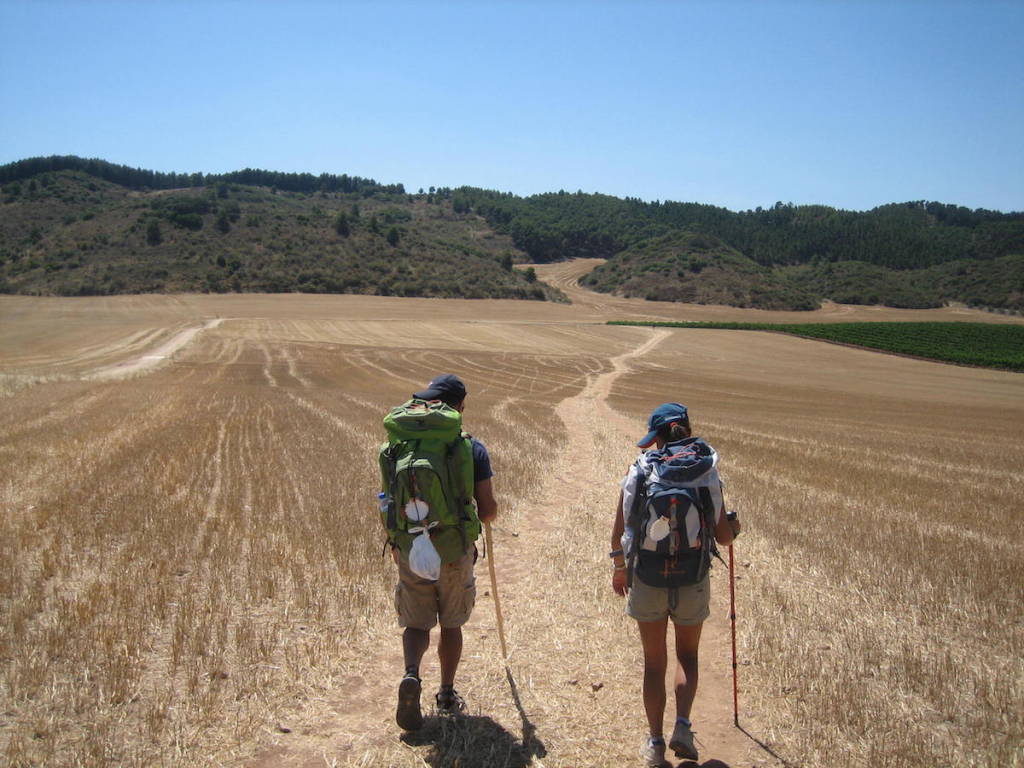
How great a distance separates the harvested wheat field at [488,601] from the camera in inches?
187

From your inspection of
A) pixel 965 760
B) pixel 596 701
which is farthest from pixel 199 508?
pixel 965 760

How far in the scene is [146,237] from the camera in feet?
336

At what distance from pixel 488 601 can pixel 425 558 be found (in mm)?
3102

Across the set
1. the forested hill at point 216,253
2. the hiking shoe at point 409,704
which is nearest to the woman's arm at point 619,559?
the hiking shoe at point 409,704

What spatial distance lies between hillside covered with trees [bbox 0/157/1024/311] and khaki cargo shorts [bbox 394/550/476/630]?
89989 millimetres

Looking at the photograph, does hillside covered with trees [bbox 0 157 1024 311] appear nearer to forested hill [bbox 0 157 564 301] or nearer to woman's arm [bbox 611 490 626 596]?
forested hill [bbox 0 157 564 301]

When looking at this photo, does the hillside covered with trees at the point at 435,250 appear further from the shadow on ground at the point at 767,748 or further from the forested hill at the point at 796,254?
the shadow on ground at the point at 767,748

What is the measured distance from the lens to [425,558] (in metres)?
4.54

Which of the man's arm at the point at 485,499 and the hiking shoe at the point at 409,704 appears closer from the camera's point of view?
the hiking shoe at the point at 409,704

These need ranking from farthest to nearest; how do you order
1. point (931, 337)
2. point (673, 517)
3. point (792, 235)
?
1. point (792, 235)
2. point (931, 337)
3. point (673, 517)

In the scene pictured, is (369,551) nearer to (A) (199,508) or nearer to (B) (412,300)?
(A) (199,508)

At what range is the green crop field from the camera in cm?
5744

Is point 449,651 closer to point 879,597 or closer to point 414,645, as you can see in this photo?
point 414,645

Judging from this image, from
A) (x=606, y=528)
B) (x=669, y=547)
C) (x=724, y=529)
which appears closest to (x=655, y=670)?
(x=669, y=547)
